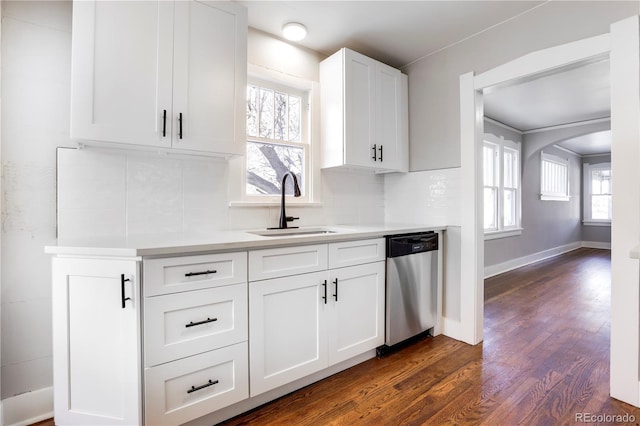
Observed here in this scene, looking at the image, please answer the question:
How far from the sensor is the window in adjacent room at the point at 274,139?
238cm

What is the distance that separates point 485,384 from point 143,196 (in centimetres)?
240

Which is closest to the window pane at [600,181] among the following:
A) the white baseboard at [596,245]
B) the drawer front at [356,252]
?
the white baseboard at [596,245]

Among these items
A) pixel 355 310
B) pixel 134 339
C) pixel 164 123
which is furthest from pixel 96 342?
pixel 355 310

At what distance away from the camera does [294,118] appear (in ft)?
8.59

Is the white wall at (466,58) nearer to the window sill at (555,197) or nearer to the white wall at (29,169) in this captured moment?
the white wall at (29,169)

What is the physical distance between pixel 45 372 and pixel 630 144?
3.39 meters

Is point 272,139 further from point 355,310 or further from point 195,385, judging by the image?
point 195,385

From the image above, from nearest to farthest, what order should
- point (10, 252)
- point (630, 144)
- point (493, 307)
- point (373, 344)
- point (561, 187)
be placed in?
point (10, 252)
point (630, 144)
point (373, 344)
point (493, 307)
point (561, 187)

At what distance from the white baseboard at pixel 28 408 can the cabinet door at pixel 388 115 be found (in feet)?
8.77

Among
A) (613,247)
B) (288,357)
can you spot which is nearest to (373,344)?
(288,357)

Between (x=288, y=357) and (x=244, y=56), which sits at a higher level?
(x=244, y=56)

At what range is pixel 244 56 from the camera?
194 centimetres

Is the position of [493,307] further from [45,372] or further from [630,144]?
[45,372]

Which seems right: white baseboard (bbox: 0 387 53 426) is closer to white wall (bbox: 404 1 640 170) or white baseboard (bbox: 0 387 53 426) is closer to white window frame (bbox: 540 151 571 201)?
white wall (bbox: 404 1 640 170)
